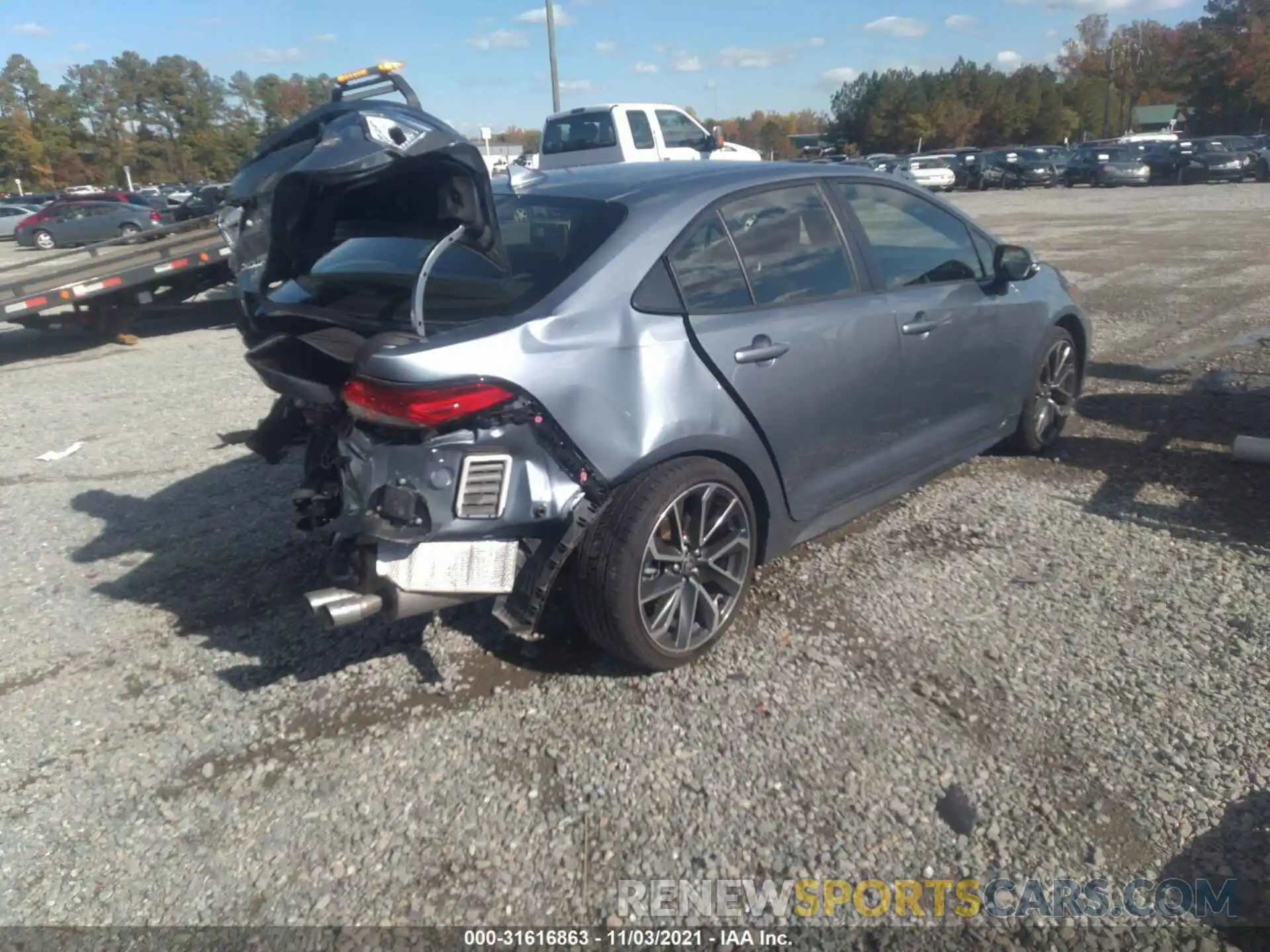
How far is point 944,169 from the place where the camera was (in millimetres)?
35750

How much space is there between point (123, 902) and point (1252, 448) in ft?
17.8

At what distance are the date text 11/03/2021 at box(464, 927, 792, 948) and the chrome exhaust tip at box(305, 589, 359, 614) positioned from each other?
1.11 m

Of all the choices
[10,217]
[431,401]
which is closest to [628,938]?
[431,401]

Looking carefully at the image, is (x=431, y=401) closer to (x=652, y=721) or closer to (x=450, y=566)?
(x=450, y=566)

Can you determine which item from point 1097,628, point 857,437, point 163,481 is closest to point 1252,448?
point 1097,628

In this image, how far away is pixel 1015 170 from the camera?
36.4 m

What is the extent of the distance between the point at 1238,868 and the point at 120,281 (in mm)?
11213

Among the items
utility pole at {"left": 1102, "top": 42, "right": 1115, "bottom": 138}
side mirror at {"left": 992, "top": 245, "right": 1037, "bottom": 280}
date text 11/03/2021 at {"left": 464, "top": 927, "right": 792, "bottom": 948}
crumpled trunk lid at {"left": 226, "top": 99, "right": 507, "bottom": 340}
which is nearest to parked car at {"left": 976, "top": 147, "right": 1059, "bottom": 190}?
side mirror at {"left": 992, "top": 245, "right": 1037, "bottom": 280}

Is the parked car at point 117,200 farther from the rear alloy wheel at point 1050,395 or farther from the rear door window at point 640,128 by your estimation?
the rear alloy wheel at point 1050,395

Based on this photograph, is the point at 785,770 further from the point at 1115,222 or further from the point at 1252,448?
the point at 1115,222

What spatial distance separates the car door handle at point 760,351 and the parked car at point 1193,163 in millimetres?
35664

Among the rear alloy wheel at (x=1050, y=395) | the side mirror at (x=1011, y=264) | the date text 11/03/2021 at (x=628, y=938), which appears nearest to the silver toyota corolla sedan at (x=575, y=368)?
the side mirror at (x=1011, y=264)

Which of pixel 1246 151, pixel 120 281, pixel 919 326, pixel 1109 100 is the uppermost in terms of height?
pixel 1109 100

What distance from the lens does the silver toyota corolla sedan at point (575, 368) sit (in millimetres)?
3039
